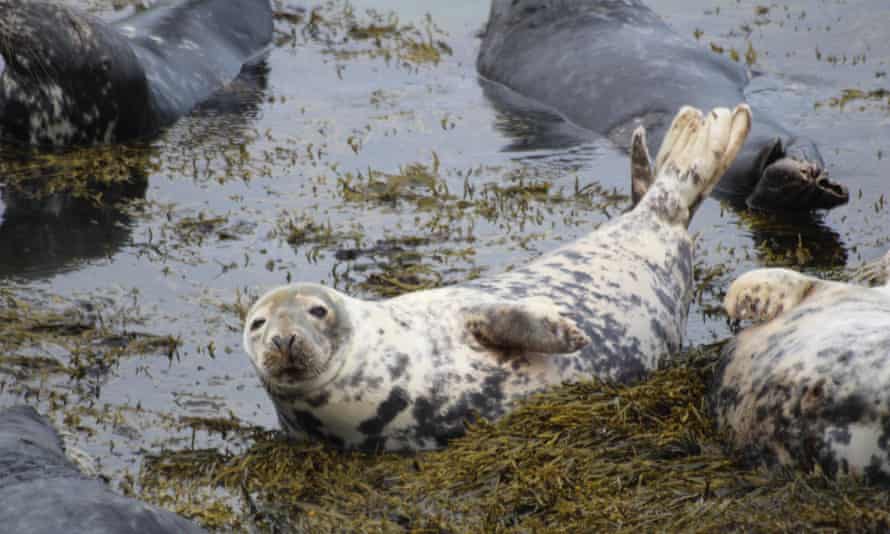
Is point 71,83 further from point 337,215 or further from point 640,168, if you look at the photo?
point 640,168

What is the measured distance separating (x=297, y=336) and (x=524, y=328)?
790mm

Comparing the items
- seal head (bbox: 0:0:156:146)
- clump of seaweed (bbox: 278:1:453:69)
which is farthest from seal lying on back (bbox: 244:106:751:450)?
clump of seaweed (bbox: 278:1:453:69)

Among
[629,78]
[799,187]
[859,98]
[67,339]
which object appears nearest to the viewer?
[67,339]

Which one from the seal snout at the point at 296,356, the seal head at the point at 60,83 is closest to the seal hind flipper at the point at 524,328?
the seal snout at the point at 296,356

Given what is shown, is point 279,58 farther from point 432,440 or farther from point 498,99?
point 432,440

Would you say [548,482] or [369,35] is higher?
[548,482]

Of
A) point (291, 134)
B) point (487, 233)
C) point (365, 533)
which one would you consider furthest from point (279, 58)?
point (365, 533)

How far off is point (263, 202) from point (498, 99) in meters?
2.77

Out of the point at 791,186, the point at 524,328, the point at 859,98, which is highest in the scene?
the point at 524,328

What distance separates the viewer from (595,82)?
9.37 m

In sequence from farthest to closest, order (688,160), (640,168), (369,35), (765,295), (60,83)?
(369,35) < (60,83) < (640,168) < (688,160) < (765,295)

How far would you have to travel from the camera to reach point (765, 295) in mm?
5047

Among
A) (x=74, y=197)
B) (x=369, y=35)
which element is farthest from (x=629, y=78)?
(x=74, y=197)

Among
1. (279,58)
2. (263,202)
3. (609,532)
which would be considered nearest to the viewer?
(609,532)
